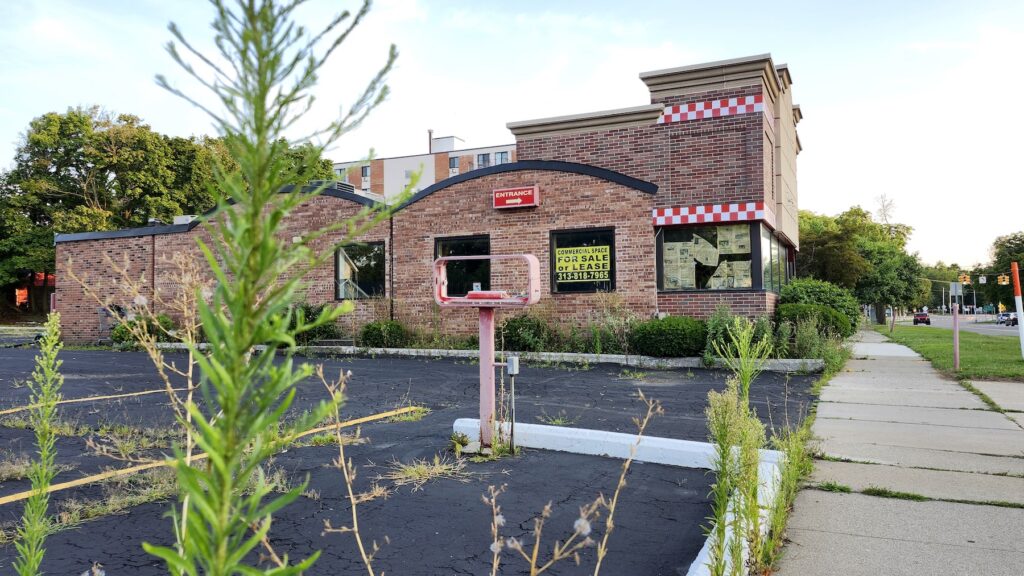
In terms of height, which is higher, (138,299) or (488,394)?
(138,299)

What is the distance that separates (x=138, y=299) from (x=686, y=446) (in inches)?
162

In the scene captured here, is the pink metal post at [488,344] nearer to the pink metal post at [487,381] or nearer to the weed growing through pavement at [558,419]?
the pink metal post at [487,381]

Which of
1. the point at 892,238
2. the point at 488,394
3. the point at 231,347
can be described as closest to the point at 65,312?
the point at 488,394

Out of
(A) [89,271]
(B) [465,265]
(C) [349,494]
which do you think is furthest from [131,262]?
(C) [349,494]

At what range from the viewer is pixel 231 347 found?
2.79ft

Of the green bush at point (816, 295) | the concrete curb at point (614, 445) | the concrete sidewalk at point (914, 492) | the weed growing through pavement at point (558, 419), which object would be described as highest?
the green bush at point (816, 295)

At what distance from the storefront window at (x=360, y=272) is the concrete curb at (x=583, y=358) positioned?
2004 mm

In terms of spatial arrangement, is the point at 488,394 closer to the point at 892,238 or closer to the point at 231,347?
the point at 231,347

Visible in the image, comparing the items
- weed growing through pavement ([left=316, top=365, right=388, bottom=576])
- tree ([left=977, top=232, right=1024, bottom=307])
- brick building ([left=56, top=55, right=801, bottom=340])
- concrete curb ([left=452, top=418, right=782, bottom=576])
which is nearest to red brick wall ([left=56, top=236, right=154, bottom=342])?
brick building ([left=56, top=55, right=801, bottom=340])

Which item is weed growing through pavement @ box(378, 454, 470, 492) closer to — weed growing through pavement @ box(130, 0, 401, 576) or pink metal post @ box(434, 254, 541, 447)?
pink metal post @ box(434, 254, 541, 447)

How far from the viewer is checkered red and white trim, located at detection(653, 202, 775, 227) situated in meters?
15.1

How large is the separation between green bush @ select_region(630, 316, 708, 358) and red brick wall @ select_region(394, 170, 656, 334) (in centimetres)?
172

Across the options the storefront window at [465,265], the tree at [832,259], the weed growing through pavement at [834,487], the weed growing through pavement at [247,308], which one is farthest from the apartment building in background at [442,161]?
the weed growing through pavement at [247,308]

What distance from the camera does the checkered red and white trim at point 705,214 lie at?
1511 cm
